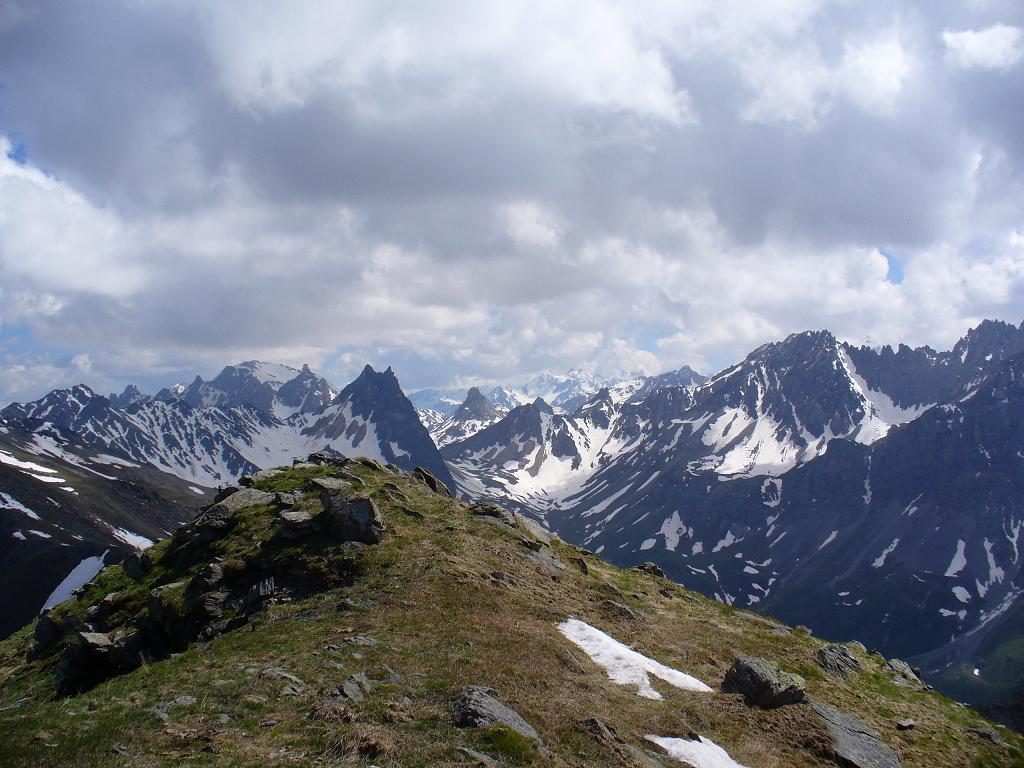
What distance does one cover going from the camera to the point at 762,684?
23.4 metres

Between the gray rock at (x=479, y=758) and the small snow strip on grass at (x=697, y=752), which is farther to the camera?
the small snow strip on grass at (x=697, y=752)

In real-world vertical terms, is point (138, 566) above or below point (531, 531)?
below

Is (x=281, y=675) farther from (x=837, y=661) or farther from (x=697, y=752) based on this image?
(x=837, y=661)

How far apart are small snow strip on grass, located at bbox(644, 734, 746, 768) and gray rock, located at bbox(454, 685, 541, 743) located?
4.35 m

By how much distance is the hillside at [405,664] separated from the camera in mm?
17234

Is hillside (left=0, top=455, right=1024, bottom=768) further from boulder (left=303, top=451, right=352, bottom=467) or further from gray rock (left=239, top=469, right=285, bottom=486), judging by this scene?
boulder (left=303, top=451, right=352, bottom=467)

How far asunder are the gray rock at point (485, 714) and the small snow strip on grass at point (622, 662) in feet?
23.2

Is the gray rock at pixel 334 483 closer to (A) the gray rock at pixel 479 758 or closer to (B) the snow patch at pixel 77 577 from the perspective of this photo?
(A) the gray rock at pixel 479 758

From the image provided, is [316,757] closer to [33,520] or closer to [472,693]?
[472,693]

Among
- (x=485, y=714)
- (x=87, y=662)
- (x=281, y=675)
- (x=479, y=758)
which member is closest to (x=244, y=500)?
(x=87, y=662)

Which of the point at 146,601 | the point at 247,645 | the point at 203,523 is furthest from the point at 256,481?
the point at 247,645

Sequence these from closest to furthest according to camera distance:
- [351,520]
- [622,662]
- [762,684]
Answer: [762,684]
[622,662]
[351,520]

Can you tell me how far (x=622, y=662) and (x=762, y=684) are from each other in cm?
576

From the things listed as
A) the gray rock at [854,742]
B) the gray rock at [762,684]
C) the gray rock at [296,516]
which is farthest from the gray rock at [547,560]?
the gray rock at [854,742]
